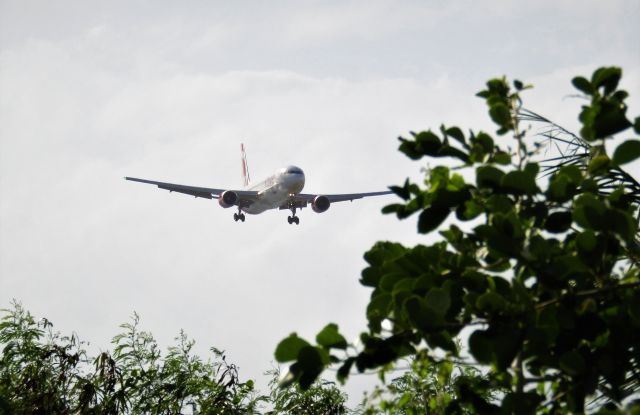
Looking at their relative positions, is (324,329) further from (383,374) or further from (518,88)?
(518,88)

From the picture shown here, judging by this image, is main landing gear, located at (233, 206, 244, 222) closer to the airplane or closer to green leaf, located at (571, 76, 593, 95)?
the airplane

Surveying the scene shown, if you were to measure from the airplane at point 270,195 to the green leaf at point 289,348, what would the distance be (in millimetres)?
42518

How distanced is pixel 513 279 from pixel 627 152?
641 mm

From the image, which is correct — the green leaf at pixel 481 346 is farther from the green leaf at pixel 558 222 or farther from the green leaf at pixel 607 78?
the green leaf at pixel 607 78

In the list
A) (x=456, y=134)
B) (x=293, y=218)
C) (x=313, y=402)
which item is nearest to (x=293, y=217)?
(x=293, y=218)

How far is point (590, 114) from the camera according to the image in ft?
9.91

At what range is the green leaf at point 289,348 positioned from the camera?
281 cm

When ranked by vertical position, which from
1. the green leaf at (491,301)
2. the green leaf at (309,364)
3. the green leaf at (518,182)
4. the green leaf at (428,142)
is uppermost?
the green leaf at (428,142)

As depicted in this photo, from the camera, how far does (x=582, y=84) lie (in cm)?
311

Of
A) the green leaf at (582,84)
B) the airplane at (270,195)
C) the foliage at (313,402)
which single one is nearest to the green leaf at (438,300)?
the green leaf at (582,84)

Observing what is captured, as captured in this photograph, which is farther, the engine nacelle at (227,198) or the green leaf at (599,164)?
the engine nacelle at (227,198)

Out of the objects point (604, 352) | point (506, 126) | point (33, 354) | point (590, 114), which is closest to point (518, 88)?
point (506, 126)

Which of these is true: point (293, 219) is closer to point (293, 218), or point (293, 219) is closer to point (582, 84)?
point (293, 218)

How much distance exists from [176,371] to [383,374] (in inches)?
449
